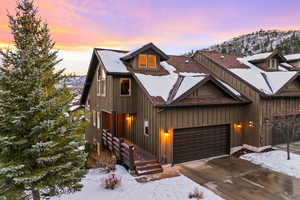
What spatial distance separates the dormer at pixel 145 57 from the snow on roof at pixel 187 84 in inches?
117

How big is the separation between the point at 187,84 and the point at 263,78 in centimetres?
720

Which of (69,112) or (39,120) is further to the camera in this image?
(69,112)

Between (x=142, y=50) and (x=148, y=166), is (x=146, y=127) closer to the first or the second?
(x=148, y=166)

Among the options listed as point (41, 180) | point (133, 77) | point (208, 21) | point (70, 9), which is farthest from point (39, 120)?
point (208, 21)

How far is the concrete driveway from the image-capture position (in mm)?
7379

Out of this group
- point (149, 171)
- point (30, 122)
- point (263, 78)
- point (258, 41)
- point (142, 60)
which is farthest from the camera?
point (258, 41)

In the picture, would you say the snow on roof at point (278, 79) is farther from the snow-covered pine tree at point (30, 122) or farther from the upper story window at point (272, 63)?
the snow-covered pine tree at point (30, 122)

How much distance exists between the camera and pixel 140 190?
762cm

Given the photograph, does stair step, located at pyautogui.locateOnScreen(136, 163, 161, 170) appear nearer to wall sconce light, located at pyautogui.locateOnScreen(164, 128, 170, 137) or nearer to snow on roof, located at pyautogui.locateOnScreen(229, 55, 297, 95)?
wall sconce light, located at pyautogui.locateOnScreen(164, 128, 170, 137)

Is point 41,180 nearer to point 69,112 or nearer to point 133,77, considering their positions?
point 69,112

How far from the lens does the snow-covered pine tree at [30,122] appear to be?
5047mm

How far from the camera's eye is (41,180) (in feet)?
17.7

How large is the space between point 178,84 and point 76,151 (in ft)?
22.8

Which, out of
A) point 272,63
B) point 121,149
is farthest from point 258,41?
point 121,149
